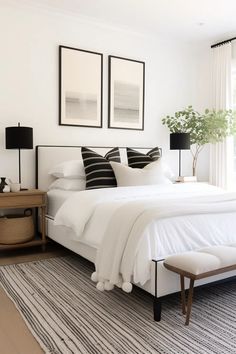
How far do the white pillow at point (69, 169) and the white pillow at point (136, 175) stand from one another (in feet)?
1.36

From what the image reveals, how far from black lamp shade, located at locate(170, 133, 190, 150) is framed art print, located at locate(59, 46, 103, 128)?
3.61 ft

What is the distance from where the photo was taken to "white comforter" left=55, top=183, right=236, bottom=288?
2262mm

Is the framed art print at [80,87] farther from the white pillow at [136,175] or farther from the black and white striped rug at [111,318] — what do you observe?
the black and white striped rug at [111,318]

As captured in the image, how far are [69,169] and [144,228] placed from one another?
1.86 meters

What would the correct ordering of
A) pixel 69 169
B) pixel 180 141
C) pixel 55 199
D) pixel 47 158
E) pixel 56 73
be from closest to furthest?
pixel 55 199 → pixel 69 169 → pixel 47 158 → pixel 56 73 → pixel 180 141

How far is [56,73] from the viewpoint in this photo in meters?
4.35

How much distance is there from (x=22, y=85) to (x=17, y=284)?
93.4 inches

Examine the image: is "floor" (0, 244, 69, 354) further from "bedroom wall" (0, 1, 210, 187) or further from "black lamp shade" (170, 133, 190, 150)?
"black lamp shade" (170, 133, 190, 150)

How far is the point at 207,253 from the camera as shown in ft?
7.41

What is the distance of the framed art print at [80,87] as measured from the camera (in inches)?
173

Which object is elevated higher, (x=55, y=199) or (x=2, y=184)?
(x=2, y=184)

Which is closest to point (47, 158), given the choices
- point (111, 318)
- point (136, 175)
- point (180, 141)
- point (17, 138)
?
point (17, 138)

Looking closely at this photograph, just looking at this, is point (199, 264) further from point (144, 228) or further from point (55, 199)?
point (55, 199)

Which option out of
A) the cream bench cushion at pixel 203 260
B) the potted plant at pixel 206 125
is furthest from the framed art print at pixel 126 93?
the cream bench cushion at pixel 203 260
